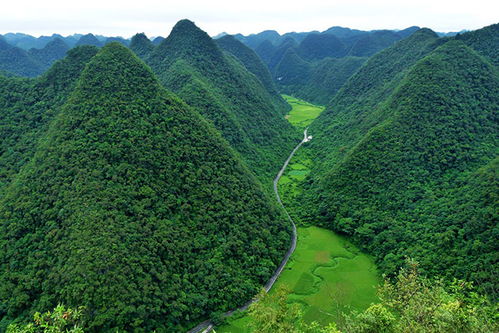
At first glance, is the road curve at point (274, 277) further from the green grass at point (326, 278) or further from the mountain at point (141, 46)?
the mountain at point (141, 46)

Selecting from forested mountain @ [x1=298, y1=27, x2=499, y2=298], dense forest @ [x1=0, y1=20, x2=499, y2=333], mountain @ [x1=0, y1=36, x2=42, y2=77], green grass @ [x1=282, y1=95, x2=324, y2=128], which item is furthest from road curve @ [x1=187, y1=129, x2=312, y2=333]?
mountain @ [x1=0, y1=36, x2=42, y2=77]

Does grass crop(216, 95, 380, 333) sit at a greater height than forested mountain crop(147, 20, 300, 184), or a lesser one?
lesser

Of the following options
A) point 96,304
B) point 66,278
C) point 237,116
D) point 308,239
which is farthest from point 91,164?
point 237,116

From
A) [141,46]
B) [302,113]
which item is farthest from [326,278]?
[141,46]

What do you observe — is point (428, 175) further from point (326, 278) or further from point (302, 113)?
point (302, 113)

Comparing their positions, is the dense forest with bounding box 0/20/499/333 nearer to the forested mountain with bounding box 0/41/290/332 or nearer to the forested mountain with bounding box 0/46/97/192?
the forested mountain with bounding box 0/41/290/332

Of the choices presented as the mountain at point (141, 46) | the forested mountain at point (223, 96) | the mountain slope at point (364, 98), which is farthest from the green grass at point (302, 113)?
the mountain at point (141, 46)

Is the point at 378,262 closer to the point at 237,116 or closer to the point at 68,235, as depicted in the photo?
the point at 68,235
